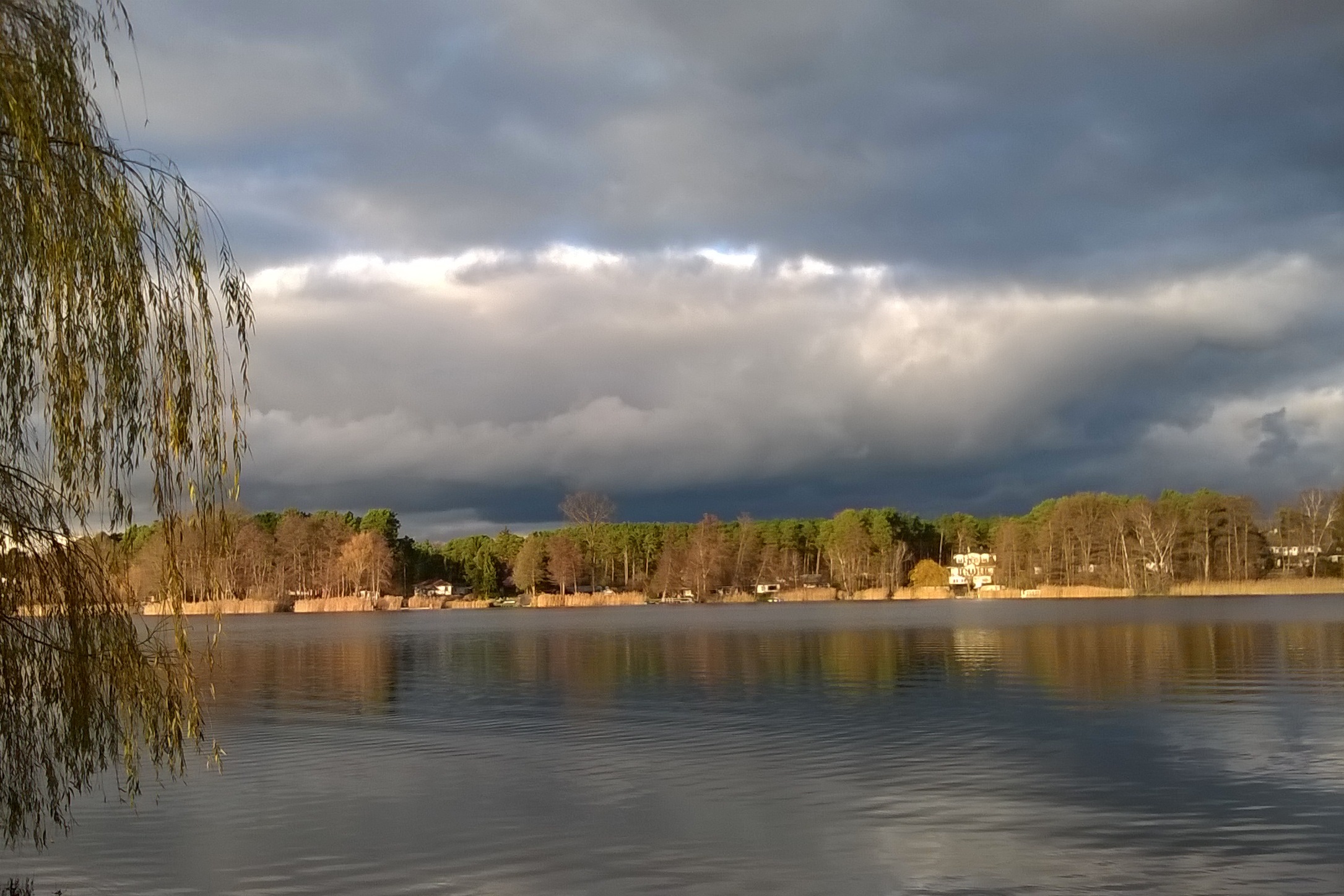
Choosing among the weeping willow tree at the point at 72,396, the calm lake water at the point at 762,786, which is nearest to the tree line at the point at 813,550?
the calm lake water at the point at 762,786

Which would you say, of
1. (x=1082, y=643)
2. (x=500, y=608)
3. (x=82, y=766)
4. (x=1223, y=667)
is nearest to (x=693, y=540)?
(x=500, y=608)

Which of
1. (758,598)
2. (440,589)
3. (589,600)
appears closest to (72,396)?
(589,600)

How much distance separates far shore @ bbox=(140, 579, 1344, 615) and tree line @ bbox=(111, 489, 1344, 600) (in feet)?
7.61

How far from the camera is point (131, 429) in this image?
10.2 metres

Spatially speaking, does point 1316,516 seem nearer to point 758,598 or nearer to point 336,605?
point 758,598

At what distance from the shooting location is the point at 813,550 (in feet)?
590

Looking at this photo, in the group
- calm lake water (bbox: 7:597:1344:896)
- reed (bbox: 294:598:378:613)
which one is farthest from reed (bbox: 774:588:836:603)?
calm lake water (bbox: 7:597:1344:896)

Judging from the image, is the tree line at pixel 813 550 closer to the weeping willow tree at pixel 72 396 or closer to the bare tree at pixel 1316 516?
→ the bare tree at pixel 1316 516

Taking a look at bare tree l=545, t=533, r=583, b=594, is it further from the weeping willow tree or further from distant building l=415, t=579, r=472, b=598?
the weeping willow tree

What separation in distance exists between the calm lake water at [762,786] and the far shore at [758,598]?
7865 centimetres

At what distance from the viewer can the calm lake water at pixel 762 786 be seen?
13.3 meters

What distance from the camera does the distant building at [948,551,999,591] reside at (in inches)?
5940

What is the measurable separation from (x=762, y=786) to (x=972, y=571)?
147m

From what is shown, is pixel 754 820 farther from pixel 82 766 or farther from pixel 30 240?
pixel 30 240
